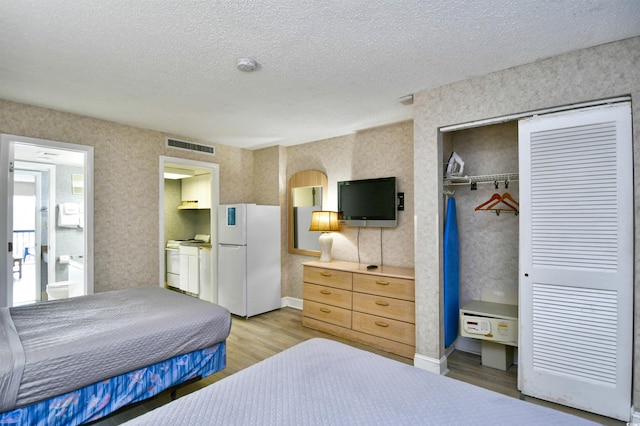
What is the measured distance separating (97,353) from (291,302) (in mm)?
3284

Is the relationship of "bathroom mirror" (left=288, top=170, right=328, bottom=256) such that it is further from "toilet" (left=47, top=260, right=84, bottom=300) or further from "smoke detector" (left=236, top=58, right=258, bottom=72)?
"toilet" (left=47, top=260, right=84, bottom=300)

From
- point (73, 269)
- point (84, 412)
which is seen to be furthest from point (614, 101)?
point (73, 269)

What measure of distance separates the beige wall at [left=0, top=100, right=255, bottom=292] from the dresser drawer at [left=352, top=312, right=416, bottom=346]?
2671 mm

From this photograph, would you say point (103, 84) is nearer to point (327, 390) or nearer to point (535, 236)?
point (327, 390)

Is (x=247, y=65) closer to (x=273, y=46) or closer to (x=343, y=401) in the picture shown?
(x=273, y=46)

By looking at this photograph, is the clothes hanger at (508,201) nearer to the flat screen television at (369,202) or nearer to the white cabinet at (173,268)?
the flat screen television at (369,202)

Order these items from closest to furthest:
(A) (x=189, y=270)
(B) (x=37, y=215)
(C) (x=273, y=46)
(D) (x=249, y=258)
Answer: (C) (x=273, y=46)
(D) (x=249, y=258)
(B) (x=37, y=215)
(A) (x=189, y=270)

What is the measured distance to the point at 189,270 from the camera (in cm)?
540

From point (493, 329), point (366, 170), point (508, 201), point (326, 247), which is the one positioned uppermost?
point (366, 170)

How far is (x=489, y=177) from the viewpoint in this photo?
119 inches

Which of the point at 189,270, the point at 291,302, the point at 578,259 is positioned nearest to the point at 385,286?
the point at 578,259

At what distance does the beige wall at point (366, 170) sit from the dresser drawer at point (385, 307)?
0.61 metres

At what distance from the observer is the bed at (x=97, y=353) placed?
1.67 metres

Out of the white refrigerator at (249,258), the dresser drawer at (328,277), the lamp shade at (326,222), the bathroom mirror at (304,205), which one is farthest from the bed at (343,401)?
the bathroom mirror at (304,205)
